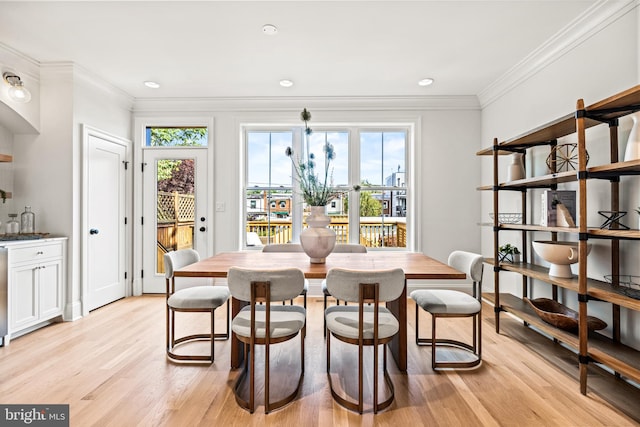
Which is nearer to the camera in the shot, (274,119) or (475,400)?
(475,400)

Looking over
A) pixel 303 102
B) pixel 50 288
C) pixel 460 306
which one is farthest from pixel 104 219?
pixel 460 306

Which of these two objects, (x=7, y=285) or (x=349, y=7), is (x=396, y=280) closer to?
(x=349, y=7)

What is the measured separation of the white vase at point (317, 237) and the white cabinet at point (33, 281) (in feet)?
8.18

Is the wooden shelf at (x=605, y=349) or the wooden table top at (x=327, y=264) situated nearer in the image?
the wooden shelf at (x=605, y=349)

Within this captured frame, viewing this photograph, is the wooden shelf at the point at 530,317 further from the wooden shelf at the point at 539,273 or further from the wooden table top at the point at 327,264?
the wooden table top at the point at 327,264

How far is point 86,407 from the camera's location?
1802mm

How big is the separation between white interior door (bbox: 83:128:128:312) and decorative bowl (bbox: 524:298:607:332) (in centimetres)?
431

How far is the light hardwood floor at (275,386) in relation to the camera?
1.71m

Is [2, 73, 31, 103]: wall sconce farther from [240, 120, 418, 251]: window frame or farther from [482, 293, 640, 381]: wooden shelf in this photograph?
[482, 293, 640, 381]: wooden shelf

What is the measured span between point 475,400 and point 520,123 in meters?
2.77

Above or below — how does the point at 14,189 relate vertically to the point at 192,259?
above

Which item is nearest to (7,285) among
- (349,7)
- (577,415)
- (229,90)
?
(229,90)

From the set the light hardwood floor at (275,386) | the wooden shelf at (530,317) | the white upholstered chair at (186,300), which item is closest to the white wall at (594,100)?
the wooden shelf at (530,317)

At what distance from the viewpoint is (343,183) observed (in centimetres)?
439
